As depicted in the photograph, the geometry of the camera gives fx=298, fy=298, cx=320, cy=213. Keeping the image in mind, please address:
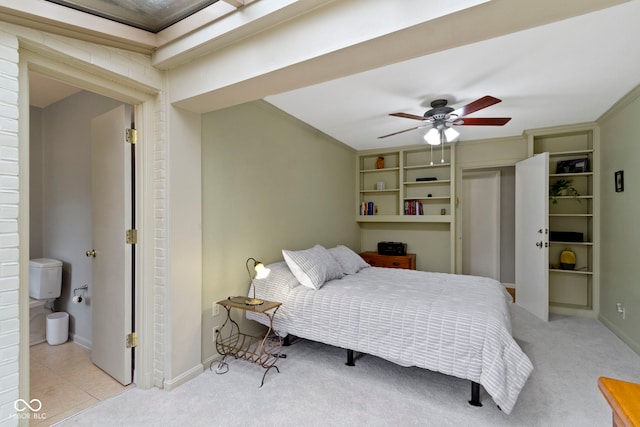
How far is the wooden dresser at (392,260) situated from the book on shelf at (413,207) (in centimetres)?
69

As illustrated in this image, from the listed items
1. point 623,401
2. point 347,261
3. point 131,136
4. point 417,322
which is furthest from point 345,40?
point 347,261

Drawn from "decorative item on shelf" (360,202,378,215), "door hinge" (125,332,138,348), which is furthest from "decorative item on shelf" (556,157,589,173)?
"door hinge" (125,332,138,348)

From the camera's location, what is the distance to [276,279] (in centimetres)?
279

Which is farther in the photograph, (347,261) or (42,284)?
(347,261)

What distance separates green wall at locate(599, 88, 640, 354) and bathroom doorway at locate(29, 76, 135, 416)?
4.88 m

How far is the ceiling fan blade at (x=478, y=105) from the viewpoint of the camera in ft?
7.69

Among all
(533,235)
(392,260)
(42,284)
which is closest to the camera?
(42,284)

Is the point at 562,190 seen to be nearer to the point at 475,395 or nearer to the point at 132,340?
the point at 475,395

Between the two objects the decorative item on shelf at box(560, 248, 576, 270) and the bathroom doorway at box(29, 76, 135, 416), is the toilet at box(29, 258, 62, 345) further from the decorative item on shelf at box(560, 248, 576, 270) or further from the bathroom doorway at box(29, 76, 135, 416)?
the decorative item on shelf at box(560, 248, 576, 270)

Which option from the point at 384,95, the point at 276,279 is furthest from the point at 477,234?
the point at 276,279

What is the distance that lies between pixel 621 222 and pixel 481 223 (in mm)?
2613

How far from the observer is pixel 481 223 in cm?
569

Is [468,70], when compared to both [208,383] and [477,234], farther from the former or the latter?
[477,234]

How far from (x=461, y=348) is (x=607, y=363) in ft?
5.74
